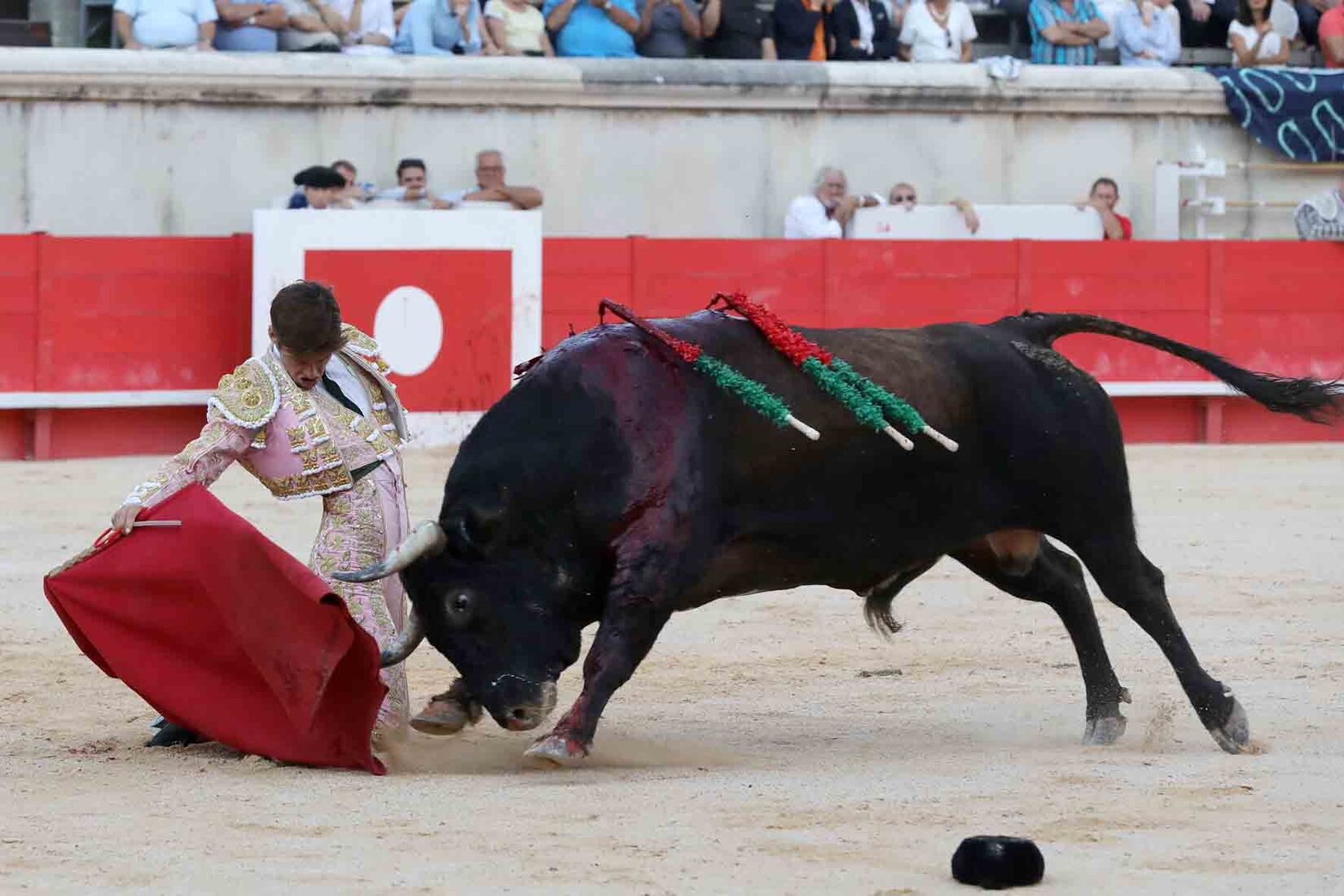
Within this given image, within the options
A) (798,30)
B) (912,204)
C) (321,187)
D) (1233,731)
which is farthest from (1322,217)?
(1233,731)

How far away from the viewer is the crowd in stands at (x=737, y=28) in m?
11.1

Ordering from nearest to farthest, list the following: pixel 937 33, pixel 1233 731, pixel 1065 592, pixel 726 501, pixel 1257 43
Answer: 1. pixel 726 501
2. pixel 1233 731
3. pixel 1065 592
4. pixel 937 33
5. pixel 1257 43

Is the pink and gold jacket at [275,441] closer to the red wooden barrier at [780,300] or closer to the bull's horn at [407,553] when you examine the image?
the bull's horn at [407,553]

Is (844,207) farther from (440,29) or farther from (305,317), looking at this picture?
(305,317)

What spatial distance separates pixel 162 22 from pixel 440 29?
1.36 meters

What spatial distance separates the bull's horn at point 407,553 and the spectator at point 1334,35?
32.4 ft

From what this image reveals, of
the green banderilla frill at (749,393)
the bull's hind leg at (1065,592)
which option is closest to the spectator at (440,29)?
the bull's hind leg at (1065,592)

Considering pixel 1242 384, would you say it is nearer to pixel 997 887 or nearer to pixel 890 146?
pixel 997 887

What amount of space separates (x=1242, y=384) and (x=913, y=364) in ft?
2.64

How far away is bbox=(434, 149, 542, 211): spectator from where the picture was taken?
1073cm

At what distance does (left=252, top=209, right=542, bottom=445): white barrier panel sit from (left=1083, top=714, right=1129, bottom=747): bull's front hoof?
5.69 metres

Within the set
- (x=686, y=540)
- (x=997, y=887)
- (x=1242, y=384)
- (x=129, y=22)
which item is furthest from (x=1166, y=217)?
(x=997, y=887)

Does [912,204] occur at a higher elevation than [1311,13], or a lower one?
lower

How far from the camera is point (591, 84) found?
451 inches
